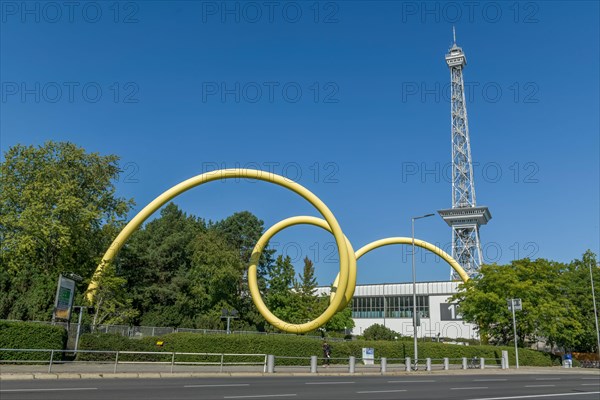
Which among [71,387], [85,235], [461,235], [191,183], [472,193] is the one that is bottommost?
[71,387]

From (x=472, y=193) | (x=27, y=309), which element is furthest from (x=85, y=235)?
(x=472, y=193)

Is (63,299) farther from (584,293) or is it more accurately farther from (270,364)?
(584,293)

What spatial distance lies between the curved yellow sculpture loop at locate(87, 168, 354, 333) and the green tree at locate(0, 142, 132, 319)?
9.47ft

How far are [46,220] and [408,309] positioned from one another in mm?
69363

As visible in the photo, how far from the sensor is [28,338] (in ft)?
79.3

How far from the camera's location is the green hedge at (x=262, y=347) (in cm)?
2780

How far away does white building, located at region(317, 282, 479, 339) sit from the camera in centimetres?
8649

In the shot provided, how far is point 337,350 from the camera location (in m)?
37.8

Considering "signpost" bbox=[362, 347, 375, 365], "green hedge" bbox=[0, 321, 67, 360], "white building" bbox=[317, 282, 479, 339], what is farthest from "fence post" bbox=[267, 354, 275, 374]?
"white building" bbox=[317, 282, 479, 339]

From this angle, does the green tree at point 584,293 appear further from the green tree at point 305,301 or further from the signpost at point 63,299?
the signpost at point 63,299

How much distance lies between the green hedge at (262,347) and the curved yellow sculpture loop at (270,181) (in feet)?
17.8

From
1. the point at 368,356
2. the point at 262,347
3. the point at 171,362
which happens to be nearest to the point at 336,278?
the point at 368,356

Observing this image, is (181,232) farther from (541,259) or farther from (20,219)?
(541,259)

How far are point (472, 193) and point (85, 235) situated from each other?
10211cm
